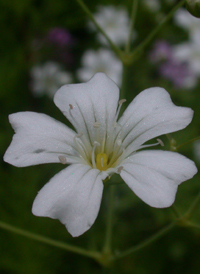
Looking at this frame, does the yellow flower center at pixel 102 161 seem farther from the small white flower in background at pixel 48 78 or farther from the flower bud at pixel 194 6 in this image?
the small white flower in background at pixel 48 78

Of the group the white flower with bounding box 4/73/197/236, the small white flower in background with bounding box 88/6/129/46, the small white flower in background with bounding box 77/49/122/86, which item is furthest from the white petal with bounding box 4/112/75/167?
the small white flower in background with bounding box 88/6/129/46

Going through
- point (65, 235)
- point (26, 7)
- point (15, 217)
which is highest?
point (26, 7)

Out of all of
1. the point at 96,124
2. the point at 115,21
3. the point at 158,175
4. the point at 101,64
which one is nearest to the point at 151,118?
the point at 96,124

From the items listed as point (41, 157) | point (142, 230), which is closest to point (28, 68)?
point (142, 230)

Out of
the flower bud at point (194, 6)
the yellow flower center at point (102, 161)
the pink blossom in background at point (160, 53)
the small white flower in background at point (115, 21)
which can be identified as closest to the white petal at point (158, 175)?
the yellow flower center at point (102, 161)

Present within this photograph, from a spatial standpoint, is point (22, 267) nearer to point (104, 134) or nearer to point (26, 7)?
point (104, 134)

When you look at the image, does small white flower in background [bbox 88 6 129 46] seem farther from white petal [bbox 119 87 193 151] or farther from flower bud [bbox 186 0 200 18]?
white petal [bbox 119 87 193 151]

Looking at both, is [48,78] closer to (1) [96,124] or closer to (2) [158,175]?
(1) [96,124]
